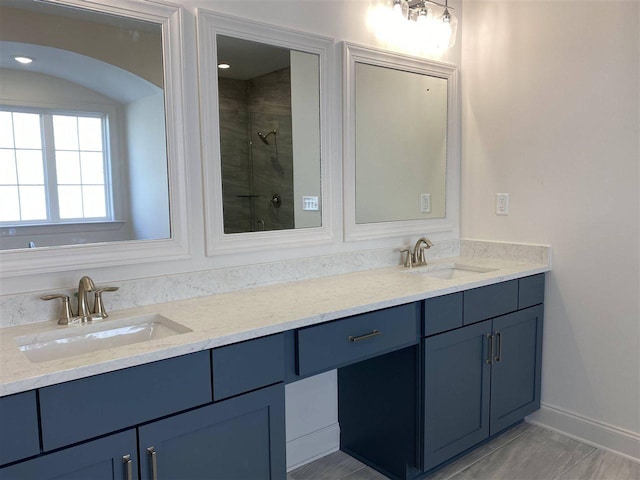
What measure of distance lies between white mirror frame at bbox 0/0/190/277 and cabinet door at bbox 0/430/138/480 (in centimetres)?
64

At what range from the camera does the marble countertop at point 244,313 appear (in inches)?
46.9

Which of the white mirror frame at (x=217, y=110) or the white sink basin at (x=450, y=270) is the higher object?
the white mirror frame at (x=217, y=110)

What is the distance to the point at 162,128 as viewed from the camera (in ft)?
5.93

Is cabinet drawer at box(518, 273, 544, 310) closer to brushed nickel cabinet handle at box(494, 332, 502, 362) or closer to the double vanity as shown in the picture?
the double vanity

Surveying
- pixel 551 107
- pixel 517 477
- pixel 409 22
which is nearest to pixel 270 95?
pixel 409 22

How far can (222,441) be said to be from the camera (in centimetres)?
143

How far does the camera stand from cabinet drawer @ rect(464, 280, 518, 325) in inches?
85.2

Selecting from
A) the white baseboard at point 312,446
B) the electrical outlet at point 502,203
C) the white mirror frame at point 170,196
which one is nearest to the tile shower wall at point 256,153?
the white mirror frame at point 170,196

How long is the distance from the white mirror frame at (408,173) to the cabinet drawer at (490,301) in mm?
560

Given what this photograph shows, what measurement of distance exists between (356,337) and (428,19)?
172 cm

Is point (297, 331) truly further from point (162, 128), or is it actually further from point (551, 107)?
point (551, 107)

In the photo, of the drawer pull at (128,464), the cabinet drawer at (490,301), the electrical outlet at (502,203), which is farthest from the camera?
the electrical outlet at (502,203)

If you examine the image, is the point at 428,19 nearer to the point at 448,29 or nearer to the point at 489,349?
the point at 448,29

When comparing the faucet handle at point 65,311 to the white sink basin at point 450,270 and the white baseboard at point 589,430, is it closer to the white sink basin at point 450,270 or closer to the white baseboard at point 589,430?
the white sink basin at point 450,270
